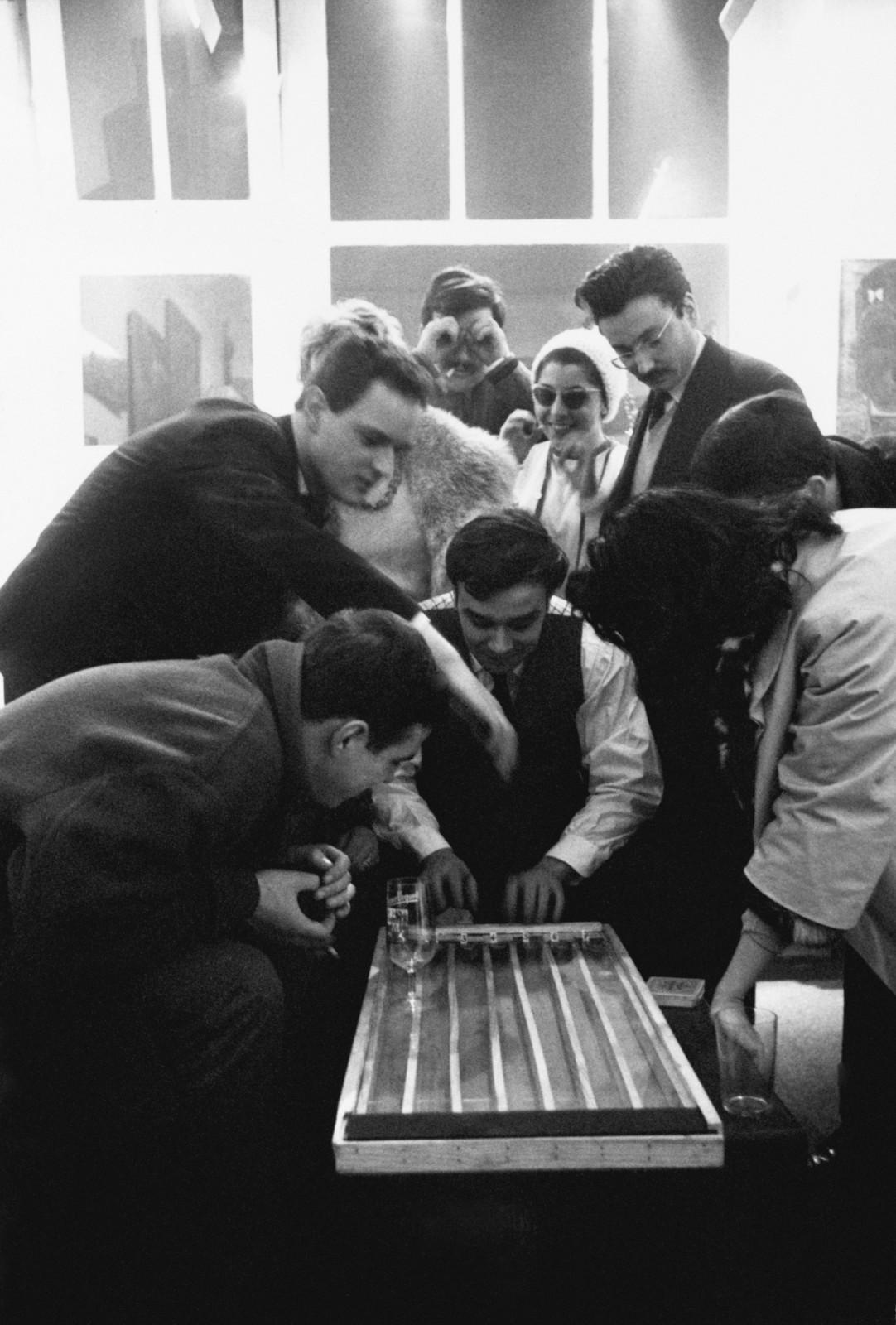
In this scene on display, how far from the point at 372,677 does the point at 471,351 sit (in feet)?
6.10

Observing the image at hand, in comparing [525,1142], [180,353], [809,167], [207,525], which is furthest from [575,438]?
[525,1142]

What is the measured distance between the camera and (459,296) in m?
3.69

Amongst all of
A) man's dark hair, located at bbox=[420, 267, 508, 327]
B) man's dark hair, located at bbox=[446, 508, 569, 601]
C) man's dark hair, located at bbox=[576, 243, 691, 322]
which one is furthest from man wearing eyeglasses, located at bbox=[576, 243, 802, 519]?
man's dark hair, located at bbox=[446, 508, 569, 601]

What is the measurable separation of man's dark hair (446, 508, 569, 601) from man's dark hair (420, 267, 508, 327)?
1050mm

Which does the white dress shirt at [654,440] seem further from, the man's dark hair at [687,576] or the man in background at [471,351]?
the man's dark hair at [687,576]

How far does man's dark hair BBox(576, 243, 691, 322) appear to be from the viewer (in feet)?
10.8

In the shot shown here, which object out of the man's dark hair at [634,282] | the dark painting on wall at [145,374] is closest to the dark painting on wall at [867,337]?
the man's dark hair at [634,282]

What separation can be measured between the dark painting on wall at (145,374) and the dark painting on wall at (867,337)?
7.90 ft

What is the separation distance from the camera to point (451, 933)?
2.51 metres

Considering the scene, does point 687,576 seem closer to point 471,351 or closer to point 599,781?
point 599,781

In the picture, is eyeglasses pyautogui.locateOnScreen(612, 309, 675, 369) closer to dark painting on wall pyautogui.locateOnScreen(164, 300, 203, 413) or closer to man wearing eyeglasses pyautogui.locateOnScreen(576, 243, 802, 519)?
man wearing eyeglasses pyautogui.locateOnScreen(576, 243, 802, 519)

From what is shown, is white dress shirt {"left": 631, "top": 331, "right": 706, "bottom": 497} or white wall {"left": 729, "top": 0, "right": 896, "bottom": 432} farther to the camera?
white wall {"left": 729, "top": 0, "right": 896, "bottom": 432}

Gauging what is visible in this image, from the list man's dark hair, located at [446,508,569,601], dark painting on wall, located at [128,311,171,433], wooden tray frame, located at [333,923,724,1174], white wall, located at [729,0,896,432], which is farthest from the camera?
dark painting on wall, located at [128,311,171,433]

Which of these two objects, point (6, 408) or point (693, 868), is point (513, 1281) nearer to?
point (693, 868)
